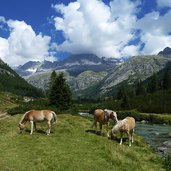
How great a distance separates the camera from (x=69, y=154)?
87.4 feet

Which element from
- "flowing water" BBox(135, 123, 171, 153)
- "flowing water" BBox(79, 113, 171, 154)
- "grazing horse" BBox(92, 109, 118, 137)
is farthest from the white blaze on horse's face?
"flowing water" BBox(135, 123, 171, 153)

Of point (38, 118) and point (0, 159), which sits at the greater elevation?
point (38, 118)

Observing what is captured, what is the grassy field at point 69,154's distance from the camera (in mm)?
23953

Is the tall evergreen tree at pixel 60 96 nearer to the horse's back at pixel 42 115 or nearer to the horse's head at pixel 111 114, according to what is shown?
the horse's head at pixel 111 114

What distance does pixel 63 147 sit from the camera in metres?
28.4

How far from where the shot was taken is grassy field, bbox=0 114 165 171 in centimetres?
2395

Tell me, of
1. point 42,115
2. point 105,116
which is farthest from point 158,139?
point 42,115

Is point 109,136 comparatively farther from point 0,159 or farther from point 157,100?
point 157,100

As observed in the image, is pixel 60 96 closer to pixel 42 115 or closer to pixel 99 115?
pixel 99 115

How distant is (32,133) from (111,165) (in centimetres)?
1064

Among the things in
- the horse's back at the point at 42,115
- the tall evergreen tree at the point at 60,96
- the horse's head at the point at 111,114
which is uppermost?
the tall evergreen tree at the point at 60,96

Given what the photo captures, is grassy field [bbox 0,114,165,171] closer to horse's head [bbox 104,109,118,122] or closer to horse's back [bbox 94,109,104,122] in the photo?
horse's back [bbox 94,109,104,122]

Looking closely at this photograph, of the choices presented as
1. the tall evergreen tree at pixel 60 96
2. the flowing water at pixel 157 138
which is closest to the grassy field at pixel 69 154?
the flowing water at pixel 157 138

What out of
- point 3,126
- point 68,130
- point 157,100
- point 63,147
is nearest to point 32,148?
point 63,147
